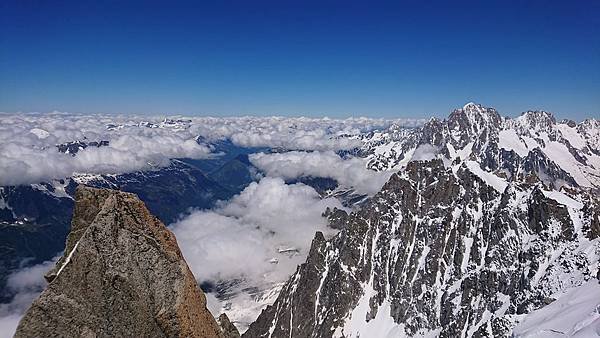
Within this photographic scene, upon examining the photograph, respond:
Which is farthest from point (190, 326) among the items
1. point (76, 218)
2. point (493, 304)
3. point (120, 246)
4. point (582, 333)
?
point (493, 304)

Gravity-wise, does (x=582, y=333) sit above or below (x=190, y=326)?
below

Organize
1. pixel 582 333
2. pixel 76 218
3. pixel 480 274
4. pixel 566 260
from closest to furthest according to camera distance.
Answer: pixel 76 218
pixel 582 333
pixel 566 260
pixel 480 274

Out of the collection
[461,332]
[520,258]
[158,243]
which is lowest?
[461,332]

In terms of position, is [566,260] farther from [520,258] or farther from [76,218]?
[76,218]

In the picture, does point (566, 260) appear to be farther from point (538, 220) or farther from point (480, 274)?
point (480, 274)

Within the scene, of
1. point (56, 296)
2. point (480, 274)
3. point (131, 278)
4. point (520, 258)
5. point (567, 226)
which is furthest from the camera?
point (480, 274)

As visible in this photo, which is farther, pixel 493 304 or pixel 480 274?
pixel 480 274

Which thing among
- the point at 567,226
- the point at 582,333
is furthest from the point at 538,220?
the point at 582,333
